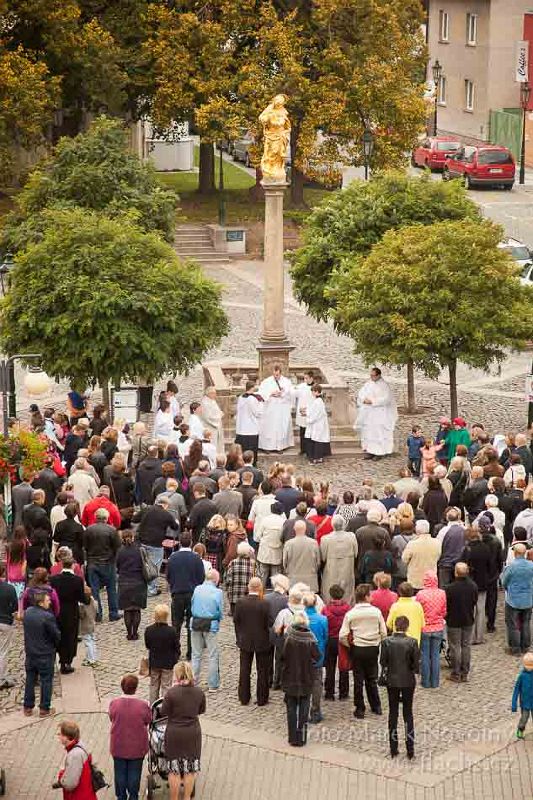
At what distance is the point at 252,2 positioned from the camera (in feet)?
159

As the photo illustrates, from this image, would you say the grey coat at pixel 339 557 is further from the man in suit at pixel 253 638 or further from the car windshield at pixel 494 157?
the car windshield at pixel 494 157

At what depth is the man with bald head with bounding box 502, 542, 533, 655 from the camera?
19625 millimetres

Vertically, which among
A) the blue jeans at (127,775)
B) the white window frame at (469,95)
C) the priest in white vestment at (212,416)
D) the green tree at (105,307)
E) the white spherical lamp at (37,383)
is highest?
the white window frame at (469,95)

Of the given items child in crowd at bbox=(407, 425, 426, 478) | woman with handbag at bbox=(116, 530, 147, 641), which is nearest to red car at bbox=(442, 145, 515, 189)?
child in crowd at bbox=(407, 425, 426, 478)

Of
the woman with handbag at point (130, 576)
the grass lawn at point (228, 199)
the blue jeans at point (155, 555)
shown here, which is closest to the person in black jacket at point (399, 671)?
the woman with handbag at point (130, 576)

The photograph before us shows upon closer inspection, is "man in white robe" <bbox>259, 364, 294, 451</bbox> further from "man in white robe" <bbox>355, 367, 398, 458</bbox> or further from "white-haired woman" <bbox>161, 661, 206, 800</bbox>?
"white-haired woman" <bbox>161, 661, 206, 800</bbox>

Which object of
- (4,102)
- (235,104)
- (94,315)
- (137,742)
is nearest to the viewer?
(137,742)

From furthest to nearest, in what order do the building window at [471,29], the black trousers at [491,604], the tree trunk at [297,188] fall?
the building window at [471,29] < the tree trunk at [297,188] < the black trousers at [491,604]

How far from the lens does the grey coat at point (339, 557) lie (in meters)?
19.9

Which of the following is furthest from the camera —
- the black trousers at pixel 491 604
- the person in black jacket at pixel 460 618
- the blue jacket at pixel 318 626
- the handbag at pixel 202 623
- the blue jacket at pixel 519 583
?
the black trousers at pixel 491 604

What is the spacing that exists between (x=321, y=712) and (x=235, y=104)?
31789mm

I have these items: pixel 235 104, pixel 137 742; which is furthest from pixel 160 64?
pixel 137 742

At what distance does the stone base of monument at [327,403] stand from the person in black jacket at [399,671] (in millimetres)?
12253

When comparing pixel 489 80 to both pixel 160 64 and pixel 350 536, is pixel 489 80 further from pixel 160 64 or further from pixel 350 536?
pixel 350 536
